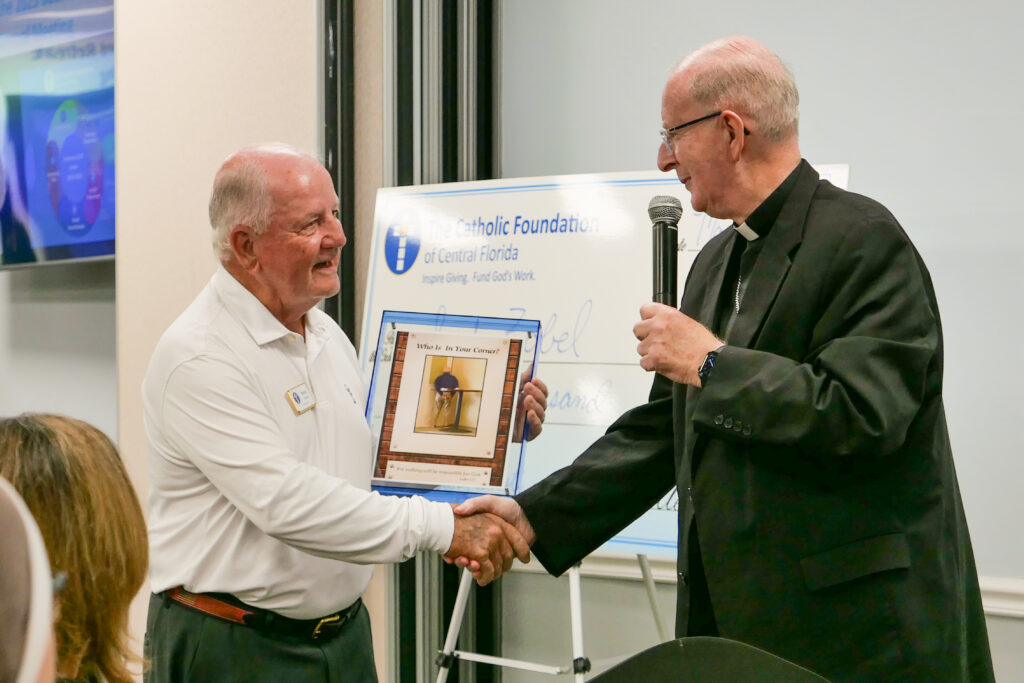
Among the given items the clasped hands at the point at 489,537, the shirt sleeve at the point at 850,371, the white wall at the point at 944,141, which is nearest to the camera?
the shirt sleeve at the point at 850,371

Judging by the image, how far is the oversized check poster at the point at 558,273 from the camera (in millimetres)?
A: 2861

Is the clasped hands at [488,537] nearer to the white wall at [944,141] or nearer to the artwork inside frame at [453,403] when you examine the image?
the artwork inside frame at [453,403]

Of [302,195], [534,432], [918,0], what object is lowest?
[534,432]

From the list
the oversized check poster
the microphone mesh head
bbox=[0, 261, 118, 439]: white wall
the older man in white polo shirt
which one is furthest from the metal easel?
bbox=[0, 261, 118, 439]: white wall

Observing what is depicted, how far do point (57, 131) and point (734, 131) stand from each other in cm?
339

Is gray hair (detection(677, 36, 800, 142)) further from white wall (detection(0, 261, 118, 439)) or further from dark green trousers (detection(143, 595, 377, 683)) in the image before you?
white wall (detection(0, 261, 118, 439))

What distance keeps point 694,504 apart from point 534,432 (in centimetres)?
101

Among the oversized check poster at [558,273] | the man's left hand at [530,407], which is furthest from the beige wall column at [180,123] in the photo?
the man's left hand at [530,407]

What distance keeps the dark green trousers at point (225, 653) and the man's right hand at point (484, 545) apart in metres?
0.30

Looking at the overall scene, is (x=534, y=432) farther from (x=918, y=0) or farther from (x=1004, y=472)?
(x=918, y=0)

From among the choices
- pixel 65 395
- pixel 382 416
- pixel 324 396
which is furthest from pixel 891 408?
pixel 65 395

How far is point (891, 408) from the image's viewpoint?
4.67ft

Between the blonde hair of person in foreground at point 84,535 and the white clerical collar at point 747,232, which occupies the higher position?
the white clerical collar at point 747,232

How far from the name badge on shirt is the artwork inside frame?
672mm
